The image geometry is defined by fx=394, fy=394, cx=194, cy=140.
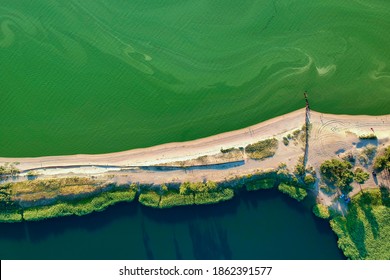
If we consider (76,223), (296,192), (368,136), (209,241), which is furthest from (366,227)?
(76,223)

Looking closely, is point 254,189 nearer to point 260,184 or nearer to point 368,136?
point 260,184

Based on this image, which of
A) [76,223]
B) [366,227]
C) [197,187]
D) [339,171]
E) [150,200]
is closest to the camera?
[339,171]

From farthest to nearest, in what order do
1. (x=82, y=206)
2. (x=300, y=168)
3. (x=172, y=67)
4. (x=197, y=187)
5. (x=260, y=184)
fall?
(x=172, y=67) < (x=82, y=206) < (x=260, y=184) < (x=197, y=187) < (x=300, y=168)

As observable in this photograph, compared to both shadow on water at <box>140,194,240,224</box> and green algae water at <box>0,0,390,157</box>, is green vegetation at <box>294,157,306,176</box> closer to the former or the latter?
green algae water at <box>0,0,390,157</box>

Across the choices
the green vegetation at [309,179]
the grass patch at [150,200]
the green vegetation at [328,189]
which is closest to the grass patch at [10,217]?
the grass patch at [150,200]

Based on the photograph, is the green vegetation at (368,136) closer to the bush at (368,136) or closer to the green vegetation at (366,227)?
the bush at (368,136)
